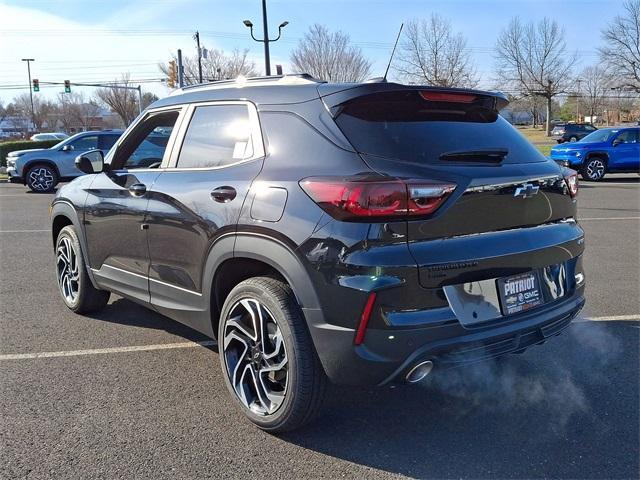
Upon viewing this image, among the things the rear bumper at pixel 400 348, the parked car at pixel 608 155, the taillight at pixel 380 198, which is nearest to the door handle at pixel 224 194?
the taillight at pixel 380 198

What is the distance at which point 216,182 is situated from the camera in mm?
3229

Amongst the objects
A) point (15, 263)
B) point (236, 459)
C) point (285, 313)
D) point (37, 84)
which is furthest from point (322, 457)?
point (37, 84)

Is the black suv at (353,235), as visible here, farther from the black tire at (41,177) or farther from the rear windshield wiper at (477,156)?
the black tire at (41,177)

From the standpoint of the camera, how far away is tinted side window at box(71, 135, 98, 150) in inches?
650

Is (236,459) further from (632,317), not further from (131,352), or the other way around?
(632,317)

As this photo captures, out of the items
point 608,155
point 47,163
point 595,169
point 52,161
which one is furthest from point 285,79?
point 608,155

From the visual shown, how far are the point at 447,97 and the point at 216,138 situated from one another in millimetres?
1363

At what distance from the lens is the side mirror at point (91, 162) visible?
436 centimetres

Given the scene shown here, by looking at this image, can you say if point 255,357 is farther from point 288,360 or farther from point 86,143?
point 86,143

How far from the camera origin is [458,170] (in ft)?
9.03

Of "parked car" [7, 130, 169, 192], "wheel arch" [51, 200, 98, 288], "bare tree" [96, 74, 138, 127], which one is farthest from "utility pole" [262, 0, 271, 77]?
"bare tree" [96, 74, 138, 127]

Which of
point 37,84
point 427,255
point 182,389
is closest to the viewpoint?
point 427,255

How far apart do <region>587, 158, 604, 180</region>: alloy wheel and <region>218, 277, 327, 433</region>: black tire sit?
17.7 meters

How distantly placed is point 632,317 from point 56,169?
53.3 feet
